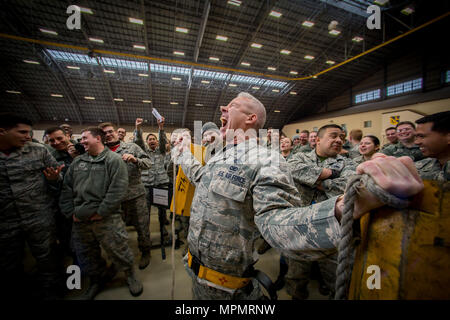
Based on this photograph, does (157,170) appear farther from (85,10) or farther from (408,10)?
(408,10)

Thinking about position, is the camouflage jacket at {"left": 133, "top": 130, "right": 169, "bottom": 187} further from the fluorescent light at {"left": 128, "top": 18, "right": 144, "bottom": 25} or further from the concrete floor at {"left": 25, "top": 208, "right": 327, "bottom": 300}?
the fluorescent light at {"left": 128, "top": 18, "right": 144, "bottom": 25}

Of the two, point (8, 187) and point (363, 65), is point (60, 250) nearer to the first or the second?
point (8, 187)

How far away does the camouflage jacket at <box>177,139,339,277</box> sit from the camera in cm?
62

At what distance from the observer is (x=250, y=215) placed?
114 cm

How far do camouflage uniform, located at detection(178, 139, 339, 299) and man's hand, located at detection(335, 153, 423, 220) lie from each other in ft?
0.34

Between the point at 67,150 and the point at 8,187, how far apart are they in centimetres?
119

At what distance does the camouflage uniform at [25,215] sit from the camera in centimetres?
193

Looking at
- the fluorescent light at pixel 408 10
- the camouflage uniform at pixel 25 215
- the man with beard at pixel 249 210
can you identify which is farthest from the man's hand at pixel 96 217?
the fluorescent light at pixel 408 10

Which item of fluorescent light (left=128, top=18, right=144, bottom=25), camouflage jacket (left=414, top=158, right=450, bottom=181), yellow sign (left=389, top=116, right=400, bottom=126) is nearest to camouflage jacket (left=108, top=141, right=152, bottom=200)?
camouflage jacket (left=414, top=158, right=450, bottom=181)

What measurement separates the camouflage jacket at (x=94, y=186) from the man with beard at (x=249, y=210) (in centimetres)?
118

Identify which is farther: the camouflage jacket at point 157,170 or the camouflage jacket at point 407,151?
the camouflage jacket at point 157,170

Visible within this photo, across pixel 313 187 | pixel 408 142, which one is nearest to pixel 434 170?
pixel 313 187

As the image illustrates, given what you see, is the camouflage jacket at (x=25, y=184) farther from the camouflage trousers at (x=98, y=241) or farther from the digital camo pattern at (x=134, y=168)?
the digital camo pattern at (x=134, y=168)
